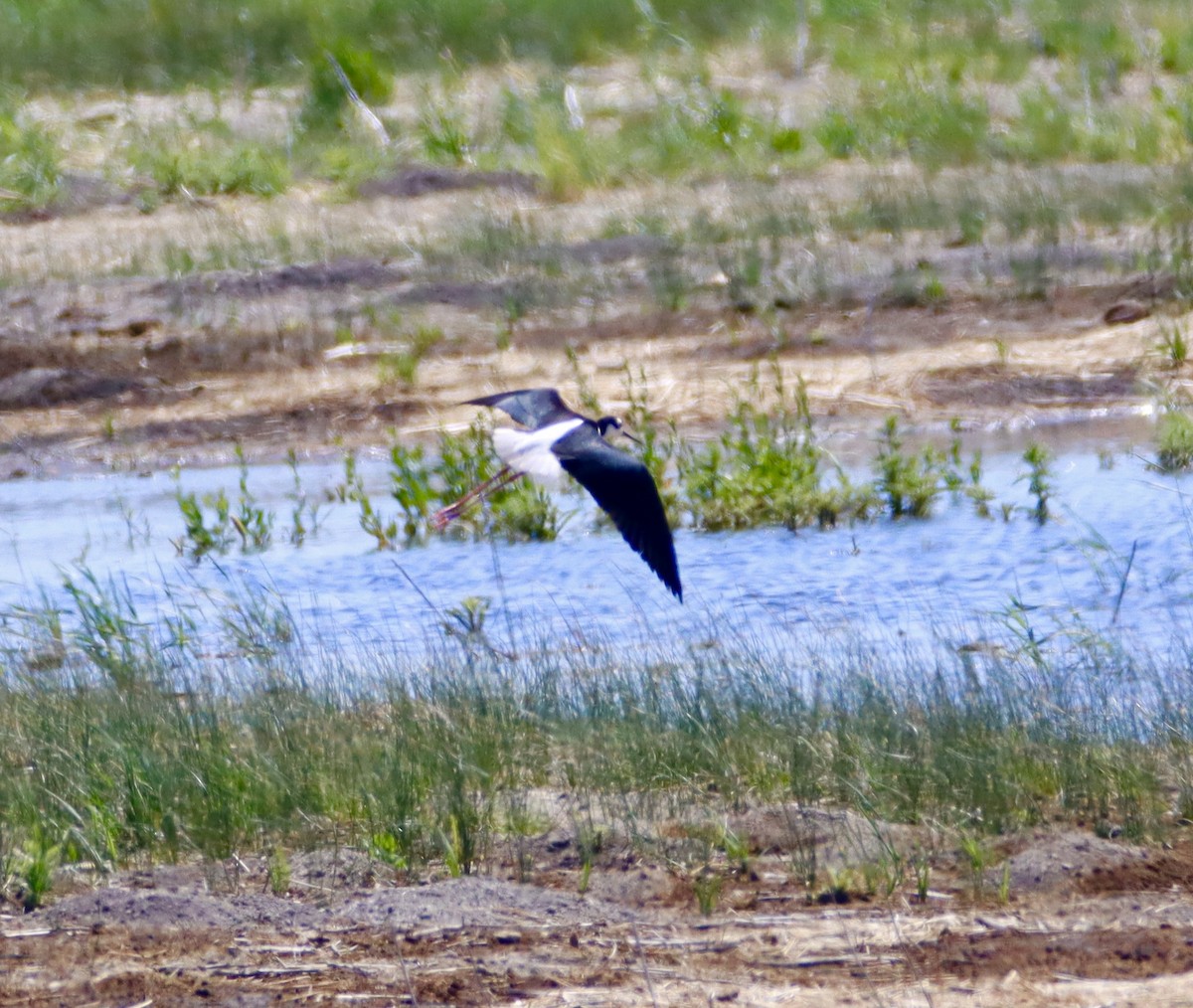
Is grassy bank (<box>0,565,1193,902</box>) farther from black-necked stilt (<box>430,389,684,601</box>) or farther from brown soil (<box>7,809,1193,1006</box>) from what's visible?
black-necked stilt (<box>430,389,684,601</box>)

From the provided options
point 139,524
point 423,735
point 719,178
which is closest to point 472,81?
point 719,178

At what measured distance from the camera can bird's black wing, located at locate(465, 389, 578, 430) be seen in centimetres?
637

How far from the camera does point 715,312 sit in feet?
38.3

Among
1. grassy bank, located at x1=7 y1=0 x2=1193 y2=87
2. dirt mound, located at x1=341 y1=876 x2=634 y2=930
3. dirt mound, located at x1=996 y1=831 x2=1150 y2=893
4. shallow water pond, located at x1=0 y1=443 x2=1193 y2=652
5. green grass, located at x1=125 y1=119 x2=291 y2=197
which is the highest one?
grassy bank, located at x1=7 y1=0 x2=1193 y2=87

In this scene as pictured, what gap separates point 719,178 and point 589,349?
12.1 feet

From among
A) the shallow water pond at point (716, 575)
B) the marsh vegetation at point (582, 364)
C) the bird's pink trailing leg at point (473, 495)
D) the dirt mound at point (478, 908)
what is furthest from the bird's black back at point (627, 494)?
the dirt mound at point (478, 908)

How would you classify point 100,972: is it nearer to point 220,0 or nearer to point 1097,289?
point 1097,289

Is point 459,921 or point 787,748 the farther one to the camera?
point 787,748

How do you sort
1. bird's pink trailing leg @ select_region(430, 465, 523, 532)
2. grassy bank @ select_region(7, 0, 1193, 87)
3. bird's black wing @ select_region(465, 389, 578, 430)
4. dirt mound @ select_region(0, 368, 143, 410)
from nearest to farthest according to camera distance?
bird's black wing @ select_region(465, 389, 578, 430) < bird's pink trailing leg @ select_region(430, 465, 523, 532) < dirt mound @ select_region(0, 368, 143, 410) < grassy bank @ select_region(7, 0, 1193, 87)

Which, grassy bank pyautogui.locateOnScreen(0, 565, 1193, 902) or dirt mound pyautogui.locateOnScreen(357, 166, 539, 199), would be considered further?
dirt mound pyautogui.locateOnScreen(357, 166, 539, 199)

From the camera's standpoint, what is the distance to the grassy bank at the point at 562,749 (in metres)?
4.47

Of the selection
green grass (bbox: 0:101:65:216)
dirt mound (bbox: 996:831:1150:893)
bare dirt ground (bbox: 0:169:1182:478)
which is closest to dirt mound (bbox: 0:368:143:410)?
bare dirt ground (bbox: 0:169:1182:478)

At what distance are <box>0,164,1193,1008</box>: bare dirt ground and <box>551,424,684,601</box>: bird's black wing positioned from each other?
1.35 m

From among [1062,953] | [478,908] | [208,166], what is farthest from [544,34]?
[1062,953]
